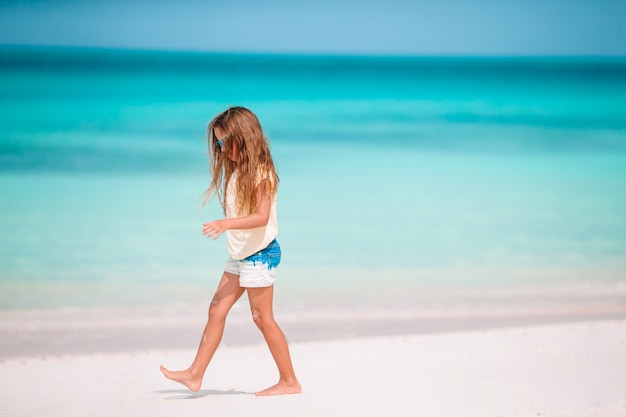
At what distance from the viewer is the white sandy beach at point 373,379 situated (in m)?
3.43

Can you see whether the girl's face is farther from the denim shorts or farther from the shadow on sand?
the shadow on sand

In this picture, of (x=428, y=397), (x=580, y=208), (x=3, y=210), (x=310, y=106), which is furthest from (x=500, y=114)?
(x=428, y=397)

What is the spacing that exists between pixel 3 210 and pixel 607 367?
21.9 feet

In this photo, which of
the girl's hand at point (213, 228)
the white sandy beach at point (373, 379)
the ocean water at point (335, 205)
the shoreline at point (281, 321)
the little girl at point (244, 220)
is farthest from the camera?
the ocean water at point (335, 205)

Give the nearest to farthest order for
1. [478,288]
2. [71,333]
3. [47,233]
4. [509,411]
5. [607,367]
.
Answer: [509,411] < [607,367] < [71,333] < [478,288] < [47,233]

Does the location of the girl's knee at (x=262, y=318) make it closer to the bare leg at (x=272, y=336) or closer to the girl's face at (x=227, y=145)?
the bare leg at (x=272, y=336)

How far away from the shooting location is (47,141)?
16734mm

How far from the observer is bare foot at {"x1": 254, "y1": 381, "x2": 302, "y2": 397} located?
3577 mm

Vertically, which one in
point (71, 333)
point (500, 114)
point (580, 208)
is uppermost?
point (500, 114)

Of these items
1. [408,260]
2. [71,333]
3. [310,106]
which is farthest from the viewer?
[310,106]

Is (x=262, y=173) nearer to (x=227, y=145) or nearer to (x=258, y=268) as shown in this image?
(x=227, y=145)

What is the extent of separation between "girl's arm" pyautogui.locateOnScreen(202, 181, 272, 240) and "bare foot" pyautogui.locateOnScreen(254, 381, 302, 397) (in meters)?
0.73

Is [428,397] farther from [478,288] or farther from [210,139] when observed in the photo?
[478,288]

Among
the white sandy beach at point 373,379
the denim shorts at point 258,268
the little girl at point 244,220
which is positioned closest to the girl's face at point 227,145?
the little girl at point 244,220
